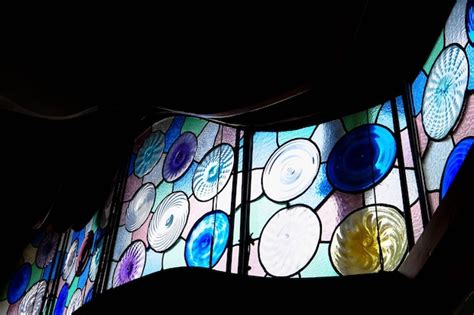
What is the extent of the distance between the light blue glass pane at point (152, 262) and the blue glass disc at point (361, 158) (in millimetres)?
1215

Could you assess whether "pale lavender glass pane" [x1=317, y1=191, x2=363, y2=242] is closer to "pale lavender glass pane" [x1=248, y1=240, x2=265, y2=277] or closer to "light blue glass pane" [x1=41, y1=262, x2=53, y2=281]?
"pale lavender glass pane" [x1=248, y1=240, x2=265, y2=277]

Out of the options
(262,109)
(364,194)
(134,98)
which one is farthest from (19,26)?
(364,194)

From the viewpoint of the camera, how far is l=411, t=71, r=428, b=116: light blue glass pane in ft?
9.14

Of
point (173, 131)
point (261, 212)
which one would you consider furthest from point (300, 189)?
point (173, 131)

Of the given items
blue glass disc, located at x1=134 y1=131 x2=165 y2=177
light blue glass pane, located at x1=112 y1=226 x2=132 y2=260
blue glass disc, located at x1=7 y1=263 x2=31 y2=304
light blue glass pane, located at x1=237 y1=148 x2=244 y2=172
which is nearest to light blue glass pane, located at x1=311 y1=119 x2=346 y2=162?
light blue glass pane, located at x1=237 y1=148 x2=244 y2=172

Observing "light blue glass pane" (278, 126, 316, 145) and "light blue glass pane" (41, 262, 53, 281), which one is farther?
"light blue glass pane" (41, 262, 53, 281)

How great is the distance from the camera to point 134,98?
132 inches

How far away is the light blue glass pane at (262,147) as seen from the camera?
3.36m

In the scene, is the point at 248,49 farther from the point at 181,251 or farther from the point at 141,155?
the point at 141,155

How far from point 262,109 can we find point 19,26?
1.30 m

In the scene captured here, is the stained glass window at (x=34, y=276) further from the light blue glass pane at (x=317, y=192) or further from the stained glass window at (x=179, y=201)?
the light blue glass pane at (x=317, y=192)

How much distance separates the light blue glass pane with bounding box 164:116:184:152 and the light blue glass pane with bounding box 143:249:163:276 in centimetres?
84

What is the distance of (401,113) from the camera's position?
2.89 metres

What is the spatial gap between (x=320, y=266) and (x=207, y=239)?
2.66 feet
